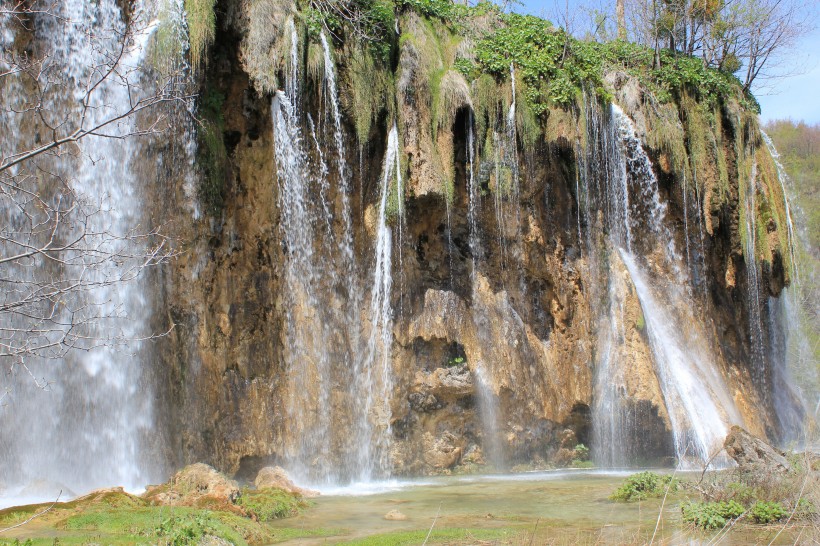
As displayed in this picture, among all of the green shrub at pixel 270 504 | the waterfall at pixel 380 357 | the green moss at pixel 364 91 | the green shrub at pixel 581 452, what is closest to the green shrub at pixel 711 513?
the green shrub at pixel 270 504

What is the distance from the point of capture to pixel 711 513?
23.9ft

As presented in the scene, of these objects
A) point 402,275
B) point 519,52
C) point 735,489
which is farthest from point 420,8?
point 735,489

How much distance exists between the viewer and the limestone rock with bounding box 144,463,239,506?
7997mm

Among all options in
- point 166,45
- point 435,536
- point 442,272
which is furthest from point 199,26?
point 435,536

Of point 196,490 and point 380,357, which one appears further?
point 380,357

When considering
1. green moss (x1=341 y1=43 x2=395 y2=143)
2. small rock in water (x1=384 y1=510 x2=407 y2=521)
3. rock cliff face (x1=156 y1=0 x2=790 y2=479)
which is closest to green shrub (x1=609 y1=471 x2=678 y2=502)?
small rock in water (x1=384 y1=510 x2=407 y2=521)

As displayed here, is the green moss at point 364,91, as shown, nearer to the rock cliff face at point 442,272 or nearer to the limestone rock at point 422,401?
the rock cliff face at point 442,272

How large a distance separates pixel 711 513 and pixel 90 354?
8.79m

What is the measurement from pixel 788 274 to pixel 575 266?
705 centimetres

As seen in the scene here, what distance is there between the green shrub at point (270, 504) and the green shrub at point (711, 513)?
164 inches

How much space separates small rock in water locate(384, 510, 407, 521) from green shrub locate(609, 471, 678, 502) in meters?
2.71

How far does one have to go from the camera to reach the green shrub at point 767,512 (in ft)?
23.7

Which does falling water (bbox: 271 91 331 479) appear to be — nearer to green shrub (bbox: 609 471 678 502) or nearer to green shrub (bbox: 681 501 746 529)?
green shrub (bbox: 609 471 678 502)

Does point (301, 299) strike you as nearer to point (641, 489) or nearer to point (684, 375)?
point (641, 489)
